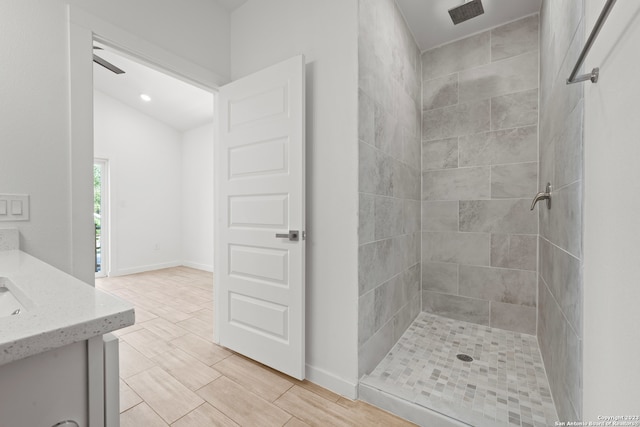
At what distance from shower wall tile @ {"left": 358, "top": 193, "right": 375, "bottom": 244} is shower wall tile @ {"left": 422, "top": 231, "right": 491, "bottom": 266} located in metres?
1.22

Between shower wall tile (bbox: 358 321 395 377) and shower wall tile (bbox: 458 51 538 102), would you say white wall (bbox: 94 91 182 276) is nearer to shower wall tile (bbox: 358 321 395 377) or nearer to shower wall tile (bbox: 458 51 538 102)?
shower wall tile (bbox: 358 321 395 377)

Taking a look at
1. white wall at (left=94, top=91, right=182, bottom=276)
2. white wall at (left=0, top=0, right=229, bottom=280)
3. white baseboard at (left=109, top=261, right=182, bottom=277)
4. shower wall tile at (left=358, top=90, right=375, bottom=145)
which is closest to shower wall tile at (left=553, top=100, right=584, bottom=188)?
shower wall tile at (left=358, top=90, right=375, bottom=145)

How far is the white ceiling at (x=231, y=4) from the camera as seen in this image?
2148mm

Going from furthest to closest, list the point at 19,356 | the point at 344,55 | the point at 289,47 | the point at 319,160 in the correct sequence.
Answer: the point at 289,47
the point at 319,160
the point at 344,55
the point at 19,356

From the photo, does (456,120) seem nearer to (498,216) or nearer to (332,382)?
(498,216)

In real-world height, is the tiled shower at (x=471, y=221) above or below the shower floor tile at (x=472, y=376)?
above

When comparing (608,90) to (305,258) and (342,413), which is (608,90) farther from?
(342,413)

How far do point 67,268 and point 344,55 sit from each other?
1903 millimetres

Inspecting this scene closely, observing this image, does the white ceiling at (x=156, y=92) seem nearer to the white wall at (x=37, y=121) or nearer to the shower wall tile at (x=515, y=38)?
the white wall at (x=37, y=121)

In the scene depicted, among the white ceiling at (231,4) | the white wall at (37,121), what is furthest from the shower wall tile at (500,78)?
the white wall at (37,121)

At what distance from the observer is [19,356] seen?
42 centimetres

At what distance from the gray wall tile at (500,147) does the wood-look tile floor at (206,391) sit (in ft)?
6.97

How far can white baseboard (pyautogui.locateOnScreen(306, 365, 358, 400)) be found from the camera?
159 cm

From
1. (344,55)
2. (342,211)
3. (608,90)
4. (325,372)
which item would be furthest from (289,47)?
(325,372)
